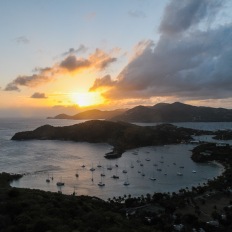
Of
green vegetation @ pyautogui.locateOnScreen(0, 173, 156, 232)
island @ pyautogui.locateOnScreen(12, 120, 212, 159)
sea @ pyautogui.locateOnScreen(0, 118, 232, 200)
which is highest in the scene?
island @ pyautogui.locateOnScreen(12, 120, 212, 159)

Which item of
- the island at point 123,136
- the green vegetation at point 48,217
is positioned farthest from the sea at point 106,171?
the green vegetation at point 48,217

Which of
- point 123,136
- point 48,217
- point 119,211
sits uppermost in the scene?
point 123,136

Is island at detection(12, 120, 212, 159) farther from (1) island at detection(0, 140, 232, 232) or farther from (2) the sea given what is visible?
(1) island at detection(0, 140, 232, 232)

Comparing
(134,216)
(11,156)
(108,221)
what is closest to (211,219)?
(134,216)

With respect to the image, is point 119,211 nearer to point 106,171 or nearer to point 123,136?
point 106,171

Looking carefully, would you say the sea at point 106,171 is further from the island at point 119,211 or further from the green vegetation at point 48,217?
the green vegetation at point 48,217

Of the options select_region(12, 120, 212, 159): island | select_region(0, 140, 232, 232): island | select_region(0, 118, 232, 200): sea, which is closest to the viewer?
select_region(0, 140, 232, 232): island

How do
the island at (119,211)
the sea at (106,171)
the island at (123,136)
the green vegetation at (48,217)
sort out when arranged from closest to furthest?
the green vegetation at (48,217) < the island at (119,211) < the sea at (106,171) < the island at (123,136)


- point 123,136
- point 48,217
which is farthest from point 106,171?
point 123,136

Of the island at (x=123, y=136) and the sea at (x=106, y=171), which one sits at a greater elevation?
the island at (x=123, y=136)

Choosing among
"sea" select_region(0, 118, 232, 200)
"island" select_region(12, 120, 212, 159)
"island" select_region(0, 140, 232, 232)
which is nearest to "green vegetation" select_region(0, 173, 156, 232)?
"island" select_region(0, 140, 232, 232)
